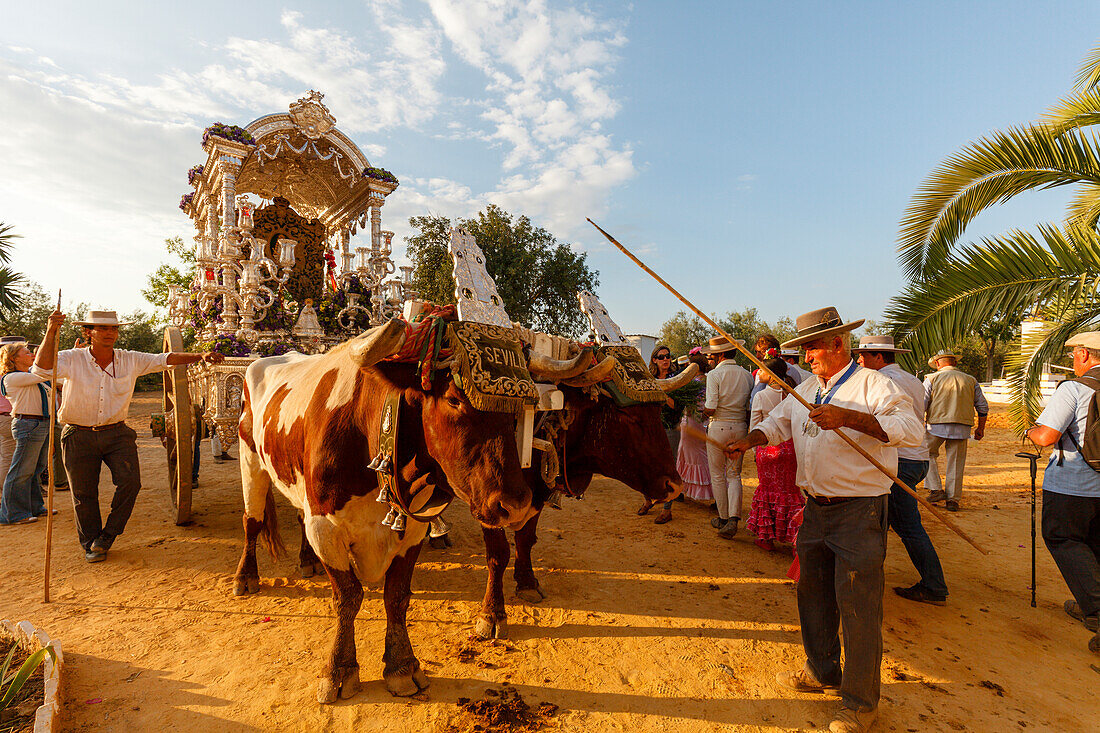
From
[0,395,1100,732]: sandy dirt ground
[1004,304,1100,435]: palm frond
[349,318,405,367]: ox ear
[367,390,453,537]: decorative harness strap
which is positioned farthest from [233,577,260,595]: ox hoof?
[1004,304,1100,435]: palm frond

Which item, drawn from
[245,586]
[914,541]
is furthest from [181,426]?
[914,541]

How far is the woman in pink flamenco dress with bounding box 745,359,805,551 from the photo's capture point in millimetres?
4922

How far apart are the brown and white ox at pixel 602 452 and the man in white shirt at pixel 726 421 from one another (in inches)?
96.0

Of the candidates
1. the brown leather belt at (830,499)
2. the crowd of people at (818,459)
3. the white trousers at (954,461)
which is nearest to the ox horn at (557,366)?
the crowd of people at (818,459)

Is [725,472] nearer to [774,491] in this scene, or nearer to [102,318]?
[774,491]

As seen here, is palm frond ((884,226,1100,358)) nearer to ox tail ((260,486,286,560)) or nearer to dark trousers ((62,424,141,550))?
ox tail ((260,486,286,560))

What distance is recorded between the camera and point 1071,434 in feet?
11.8

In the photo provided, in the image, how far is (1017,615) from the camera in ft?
13.1

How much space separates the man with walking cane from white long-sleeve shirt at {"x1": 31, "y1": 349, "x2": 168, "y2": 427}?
752 cm

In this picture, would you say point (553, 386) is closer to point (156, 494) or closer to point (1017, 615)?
point (1017, 615)

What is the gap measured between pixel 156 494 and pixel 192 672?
556 cm

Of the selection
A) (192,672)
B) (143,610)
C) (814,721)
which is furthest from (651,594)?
(143,610)

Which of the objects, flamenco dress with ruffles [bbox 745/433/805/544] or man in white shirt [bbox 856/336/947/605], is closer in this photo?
man in white shirt [bbox 856/336/947/605]

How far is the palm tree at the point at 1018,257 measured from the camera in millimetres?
5426
